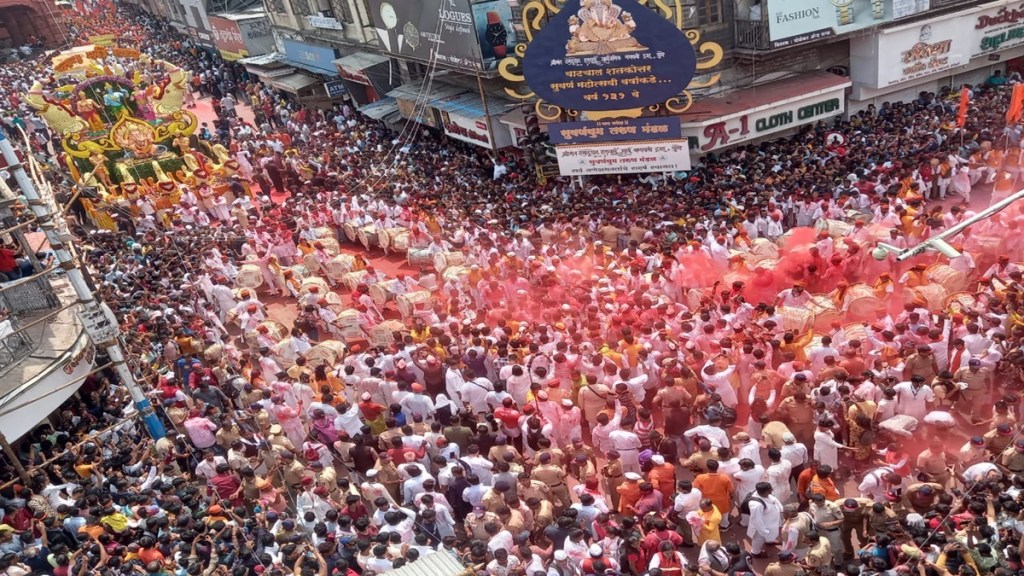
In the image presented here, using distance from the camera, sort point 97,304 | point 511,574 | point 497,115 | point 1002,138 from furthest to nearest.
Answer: point 497,115, point 1002,138, point 97,304, point 511,574

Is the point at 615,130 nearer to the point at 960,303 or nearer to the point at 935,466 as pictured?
the point at 960,303

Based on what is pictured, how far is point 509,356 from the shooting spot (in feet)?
34.0

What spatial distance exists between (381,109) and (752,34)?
11.9 metres

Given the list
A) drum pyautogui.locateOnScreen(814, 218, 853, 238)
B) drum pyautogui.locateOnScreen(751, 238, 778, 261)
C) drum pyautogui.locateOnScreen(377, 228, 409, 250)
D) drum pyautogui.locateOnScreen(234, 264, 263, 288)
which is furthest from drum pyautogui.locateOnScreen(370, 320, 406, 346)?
drum pyautogui.locateOnScreen(814, 218, 853, 238)

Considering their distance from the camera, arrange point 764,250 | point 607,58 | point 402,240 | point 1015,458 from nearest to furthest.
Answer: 1. point 1015,458
2. point 764,250
3. point 607,58
4. point 402,240

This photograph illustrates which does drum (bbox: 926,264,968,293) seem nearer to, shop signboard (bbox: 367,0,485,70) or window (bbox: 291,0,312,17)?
shop signboard (bbox: 367,0,485,70)

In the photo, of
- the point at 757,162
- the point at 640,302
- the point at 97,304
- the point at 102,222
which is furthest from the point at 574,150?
the point at 102,222

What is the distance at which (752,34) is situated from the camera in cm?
1669

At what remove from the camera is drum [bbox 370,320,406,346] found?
12.1 metres

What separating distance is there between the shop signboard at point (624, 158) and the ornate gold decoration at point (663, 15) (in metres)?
0.72

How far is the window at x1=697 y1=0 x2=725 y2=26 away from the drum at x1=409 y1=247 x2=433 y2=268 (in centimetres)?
780

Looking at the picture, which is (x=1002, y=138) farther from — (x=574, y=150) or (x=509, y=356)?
(x=509, y=356)

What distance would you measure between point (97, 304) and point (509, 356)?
17.7 feet

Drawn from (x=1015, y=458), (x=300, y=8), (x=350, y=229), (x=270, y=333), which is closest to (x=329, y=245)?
(x=350, y=229)
